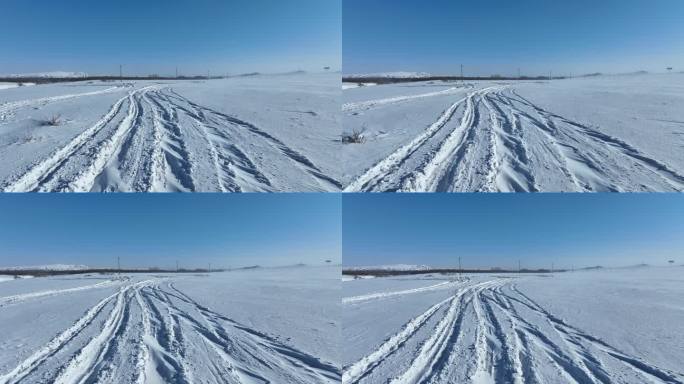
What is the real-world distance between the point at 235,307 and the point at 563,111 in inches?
203

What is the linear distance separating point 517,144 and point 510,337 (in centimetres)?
200

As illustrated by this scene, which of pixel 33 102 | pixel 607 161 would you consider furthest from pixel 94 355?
pixel 33 102

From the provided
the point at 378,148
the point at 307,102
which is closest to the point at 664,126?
the point at 378,148

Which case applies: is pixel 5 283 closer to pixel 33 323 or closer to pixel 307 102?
pixel 33 323

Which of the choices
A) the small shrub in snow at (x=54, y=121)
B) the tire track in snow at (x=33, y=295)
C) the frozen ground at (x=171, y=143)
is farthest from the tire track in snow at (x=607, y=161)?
the tire track in snow at (x=33, y=295)

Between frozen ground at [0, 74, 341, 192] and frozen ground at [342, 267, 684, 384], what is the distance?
5.10ft

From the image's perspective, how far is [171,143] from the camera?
15.9ft

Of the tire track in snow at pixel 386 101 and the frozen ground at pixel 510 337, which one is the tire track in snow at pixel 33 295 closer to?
the frozen ground at pixel 510 337

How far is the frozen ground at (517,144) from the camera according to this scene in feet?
13.6

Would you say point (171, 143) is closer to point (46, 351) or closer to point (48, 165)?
point (48, 165)

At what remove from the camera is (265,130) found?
5559mm

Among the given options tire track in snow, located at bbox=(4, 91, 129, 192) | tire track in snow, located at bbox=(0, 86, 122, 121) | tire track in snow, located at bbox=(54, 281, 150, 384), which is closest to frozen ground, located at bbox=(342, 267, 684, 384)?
tire track in snow, located at bbox=(54, 281, 150, 384)

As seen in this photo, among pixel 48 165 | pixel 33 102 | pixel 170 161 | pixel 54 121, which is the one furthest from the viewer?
pixel 33 102

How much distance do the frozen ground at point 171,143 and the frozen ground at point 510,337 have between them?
5.10 feet
